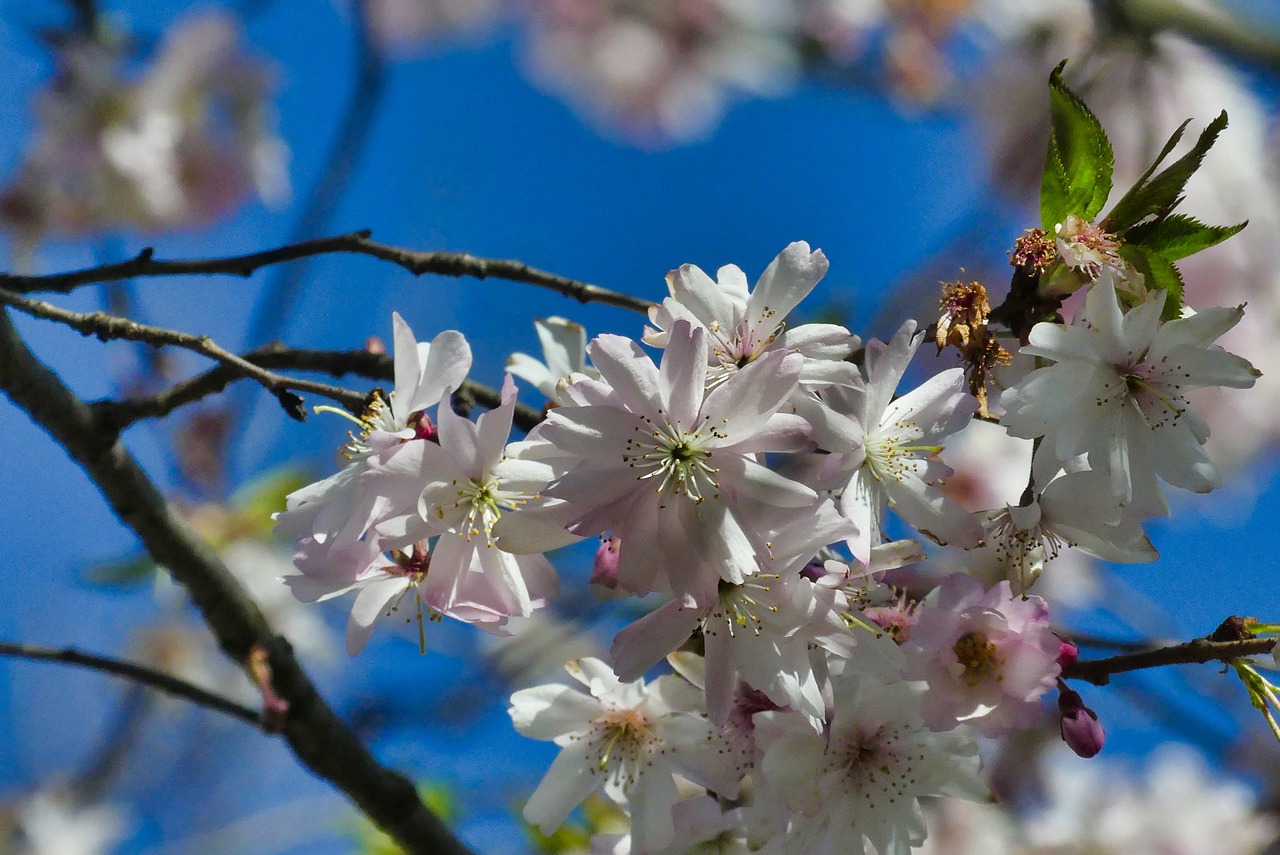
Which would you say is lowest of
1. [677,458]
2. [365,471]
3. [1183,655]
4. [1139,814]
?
[1139,814]

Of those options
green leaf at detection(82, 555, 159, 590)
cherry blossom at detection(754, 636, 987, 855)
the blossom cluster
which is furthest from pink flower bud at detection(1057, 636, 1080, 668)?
green leaf at detection(82, 555, 159, 590)

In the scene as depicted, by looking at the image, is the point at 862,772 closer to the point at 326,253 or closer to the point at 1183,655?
the point at 1183,655

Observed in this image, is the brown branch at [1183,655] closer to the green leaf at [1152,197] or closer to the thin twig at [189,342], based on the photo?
the green leaf at [1152,197]

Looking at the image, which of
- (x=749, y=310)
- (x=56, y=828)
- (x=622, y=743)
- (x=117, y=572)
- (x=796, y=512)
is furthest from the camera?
(x=56, y=828)

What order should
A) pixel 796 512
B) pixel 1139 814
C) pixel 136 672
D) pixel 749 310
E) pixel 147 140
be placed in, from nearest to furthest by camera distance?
1. pixel 796 512
2. pixel 749 310
3. pixel 136 672
4. pixel 147 140
5. pixel 1139 814

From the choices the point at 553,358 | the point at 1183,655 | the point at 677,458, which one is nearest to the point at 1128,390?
the point at 1183,655

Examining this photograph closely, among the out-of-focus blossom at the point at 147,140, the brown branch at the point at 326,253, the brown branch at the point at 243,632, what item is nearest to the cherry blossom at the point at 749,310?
the brown branch at the point at 326,253

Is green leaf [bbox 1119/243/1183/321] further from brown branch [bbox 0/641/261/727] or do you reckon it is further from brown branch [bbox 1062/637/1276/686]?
brown branch [bbox 0/641/261/727]

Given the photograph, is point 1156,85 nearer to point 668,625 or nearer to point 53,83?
point 668,625
